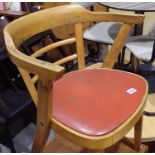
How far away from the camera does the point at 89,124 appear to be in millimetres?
878

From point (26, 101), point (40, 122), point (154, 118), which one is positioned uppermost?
point (40, 122)

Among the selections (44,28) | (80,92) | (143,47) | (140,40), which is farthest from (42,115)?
(140,40)

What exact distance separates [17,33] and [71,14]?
326 mm

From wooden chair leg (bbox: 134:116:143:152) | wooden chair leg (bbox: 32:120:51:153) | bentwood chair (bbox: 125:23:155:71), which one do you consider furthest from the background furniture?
wooden chair leg (bbox: 32:120:51:153)

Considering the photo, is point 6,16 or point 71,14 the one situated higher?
point 71,14

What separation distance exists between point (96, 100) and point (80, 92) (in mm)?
88

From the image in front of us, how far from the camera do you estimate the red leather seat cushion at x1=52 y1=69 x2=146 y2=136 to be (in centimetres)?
89

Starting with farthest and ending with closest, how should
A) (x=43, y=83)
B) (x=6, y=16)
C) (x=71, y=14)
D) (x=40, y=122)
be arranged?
(x=6, y=16)
(x=71, y=14)
(x=40, y=122)
(x=43, y=83)

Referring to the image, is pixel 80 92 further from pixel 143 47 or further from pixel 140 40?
pixel 140 40

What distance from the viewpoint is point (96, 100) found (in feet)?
3.24

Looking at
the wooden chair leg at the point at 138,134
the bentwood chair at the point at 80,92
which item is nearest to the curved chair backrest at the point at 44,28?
the bentwood chair at the point at 80,92

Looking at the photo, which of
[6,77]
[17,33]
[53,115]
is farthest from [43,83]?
[6,77]

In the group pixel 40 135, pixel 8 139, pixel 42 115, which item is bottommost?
pixel 8 139

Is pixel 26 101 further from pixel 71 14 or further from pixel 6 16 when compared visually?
pixel 6 16
